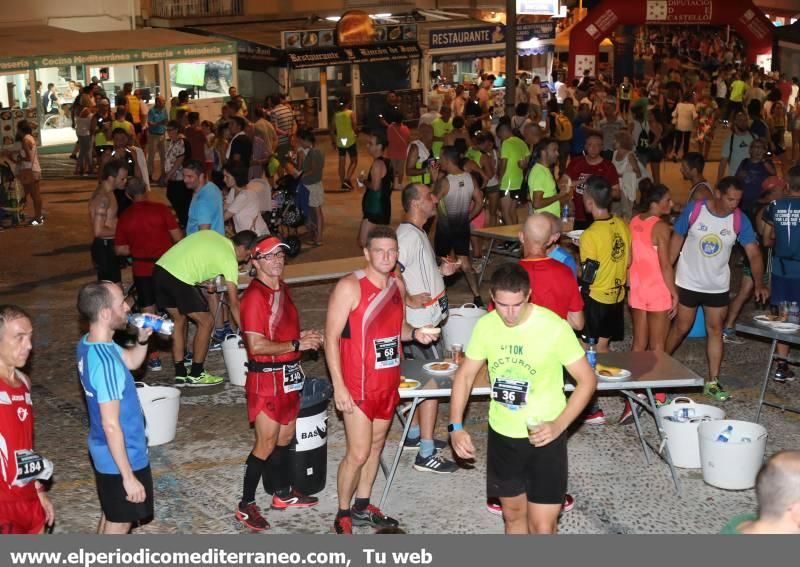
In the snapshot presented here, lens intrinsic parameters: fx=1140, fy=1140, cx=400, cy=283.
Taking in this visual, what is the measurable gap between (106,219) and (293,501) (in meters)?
4.45

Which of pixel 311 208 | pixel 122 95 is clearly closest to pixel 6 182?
pixel 311 208

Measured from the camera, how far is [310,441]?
713 centimetres

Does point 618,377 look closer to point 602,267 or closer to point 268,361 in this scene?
point 602,267

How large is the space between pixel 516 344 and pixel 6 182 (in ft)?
44.7

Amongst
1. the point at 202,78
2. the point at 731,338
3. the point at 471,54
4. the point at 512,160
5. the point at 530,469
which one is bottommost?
the point at 731,338

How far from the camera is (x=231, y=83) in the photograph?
27.5m

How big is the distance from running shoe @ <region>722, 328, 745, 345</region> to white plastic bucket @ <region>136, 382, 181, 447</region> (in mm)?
5371

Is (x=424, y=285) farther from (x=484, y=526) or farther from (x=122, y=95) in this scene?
(x=122, y=95)

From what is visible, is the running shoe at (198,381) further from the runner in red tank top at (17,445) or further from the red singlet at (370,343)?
the runner in red tank top at (17,445)

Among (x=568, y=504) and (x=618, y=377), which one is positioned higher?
(x=618, y=377)

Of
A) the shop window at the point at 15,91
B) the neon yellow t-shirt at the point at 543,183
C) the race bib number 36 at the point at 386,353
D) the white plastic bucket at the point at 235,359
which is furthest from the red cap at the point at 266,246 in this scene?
the shop window at the point at 15,91

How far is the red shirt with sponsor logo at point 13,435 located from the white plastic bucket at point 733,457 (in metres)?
4.21

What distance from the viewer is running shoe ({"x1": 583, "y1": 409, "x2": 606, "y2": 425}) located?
866 cm

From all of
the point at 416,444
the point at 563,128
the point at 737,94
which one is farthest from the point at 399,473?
the point at 737,94
